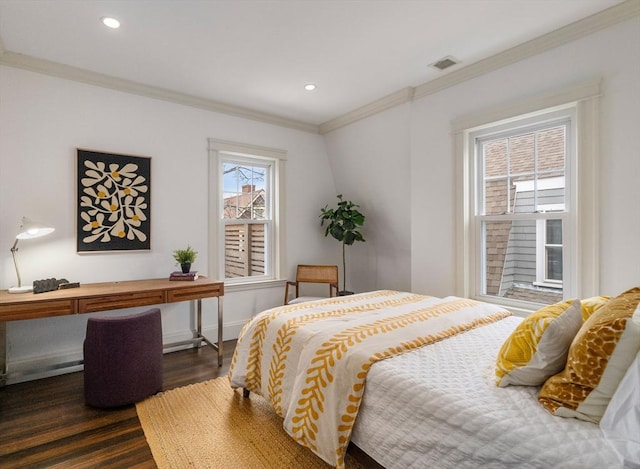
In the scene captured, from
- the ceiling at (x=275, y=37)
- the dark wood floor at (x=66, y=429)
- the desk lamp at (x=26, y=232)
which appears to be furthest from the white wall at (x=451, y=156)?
the desk lamp at (x=26, y=232)

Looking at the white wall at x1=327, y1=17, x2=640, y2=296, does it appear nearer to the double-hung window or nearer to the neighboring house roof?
the double-hung window

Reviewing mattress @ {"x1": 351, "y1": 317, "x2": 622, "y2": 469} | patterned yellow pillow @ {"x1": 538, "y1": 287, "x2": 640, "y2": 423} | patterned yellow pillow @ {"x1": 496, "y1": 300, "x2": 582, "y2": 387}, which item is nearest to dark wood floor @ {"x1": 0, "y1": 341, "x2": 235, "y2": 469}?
mattress @ {"x1": 351, "y1": 317, "x2": 622, "y2": 469}

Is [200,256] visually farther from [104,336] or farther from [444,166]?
[444,166]

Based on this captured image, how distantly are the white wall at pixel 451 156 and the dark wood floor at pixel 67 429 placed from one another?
2.12 meters

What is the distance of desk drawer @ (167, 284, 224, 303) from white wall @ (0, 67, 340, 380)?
655mm

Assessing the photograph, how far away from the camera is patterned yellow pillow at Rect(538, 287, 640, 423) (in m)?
1.11

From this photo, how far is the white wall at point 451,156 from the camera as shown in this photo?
2.29 meters

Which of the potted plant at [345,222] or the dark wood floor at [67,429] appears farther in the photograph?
the potted plant at [345,222]

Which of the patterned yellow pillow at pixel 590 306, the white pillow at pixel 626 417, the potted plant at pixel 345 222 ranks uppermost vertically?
the potted plant at pixel 345 222

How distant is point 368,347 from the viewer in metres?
1.70

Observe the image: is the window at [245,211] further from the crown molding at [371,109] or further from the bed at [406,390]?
the bed at [406,390]

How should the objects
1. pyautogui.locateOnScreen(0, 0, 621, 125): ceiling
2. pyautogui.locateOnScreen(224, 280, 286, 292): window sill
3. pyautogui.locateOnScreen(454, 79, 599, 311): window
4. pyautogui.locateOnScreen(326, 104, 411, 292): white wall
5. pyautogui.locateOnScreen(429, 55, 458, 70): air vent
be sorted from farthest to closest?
pyautogui.locateOnScreen(224, 280, 286, 292): window sill, pyautogui.locateOnScreen(326, 104, 411, 292): white wall, pyautogui.locateOnScreen(429, 55, 458, 70): air vent, pyautogui.locateOnScreen(454, 79, 599, 311): window, pyautogui.locateOnScreen(0, 0, 621, 125): ceiling

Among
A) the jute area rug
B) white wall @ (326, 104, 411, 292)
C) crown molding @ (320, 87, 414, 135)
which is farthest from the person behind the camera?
white wall @ (326, 104, 411, 292)

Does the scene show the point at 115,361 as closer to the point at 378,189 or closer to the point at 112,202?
→ the point at 112,202
